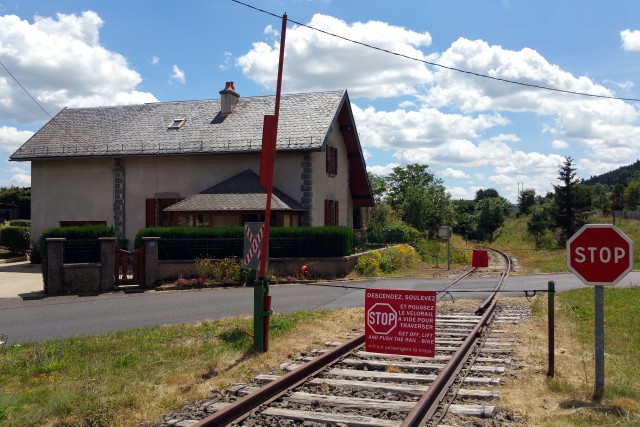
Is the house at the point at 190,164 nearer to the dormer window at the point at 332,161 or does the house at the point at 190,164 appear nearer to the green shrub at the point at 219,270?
the dormer window at the point at 332,161

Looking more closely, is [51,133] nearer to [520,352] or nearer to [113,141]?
[113,141]

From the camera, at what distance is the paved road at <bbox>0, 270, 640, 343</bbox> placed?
1212cm

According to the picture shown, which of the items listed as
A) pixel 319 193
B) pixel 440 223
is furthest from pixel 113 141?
pixel 440 223

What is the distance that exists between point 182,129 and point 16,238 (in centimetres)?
1076

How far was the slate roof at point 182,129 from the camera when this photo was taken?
84.9 feet

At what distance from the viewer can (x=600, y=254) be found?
6.49m

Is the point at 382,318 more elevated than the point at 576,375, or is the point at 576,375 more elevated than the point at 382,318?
the point at 382,318

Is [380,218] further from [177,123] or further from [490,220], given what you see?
[490,220]

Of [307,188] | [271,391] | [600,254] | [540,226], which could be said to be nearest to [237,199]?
[307,188]

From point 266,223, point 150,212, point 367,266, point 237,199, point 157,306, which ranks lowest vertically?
point 157,306

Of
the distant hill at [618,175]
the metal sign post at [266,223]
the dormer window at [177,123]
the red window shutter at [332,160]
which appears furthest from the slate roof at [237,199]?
the distant hill at [618,175]

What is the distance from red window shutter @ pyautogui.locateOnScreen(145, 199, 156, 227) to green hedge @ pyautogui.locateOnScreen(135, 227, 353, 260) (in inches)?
212

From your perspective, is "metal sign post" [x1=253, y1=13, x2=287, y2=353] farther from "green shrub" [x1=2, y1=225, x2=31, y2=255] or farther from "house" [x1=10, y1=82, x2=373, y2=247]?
"green shrub" [x1=2, y1=225, x2=31, y2=255]

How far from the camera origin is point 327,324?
37.3 feet
